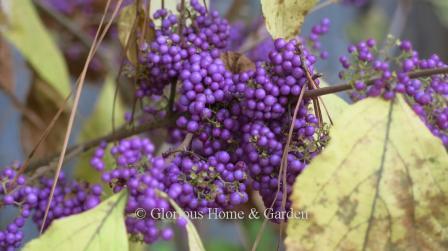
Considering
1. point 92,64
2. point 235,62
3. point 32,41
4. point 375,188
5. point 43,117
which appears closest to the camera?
point 375,188

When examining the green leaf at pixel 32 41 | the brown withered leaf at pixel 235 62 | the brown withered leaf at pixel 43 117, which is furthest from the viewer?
the brown withered leaf at pixel 43 117

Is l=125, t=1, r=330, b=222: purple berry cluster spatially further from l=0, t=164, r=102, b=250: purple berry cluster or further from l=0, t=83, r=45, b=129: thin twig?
l=0, t=83, r=45, b=129: thin twig

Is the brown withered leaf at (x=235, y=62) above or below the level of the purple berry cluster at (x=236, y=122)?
above

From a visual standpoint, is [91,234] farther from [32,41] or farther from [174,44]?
[32,41]

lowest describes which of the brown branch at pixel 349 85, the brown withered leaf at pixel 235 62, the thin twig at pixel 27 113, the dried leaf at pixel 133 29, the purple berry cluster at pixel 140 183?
the purple berry cluster at pixel 140 183

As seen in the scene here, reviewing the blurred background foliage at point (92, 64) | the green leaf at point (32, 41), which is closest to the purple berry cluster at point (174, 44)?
the blurred background foliage at point (92, 64)

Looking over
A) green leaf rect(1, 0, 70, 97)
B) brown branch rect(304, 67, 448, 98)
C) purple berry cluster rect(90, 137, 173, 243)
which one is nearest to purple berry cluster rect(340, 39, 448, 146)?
brown branch rect(304, 67, 448, 98)

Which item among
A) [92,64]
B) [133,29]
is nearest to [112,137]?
[133,29]

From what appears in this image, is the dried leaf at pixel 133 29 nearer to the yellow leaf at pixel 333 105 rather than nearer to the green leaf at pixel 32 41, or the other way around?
the yellow leaf at pixel 333 105
